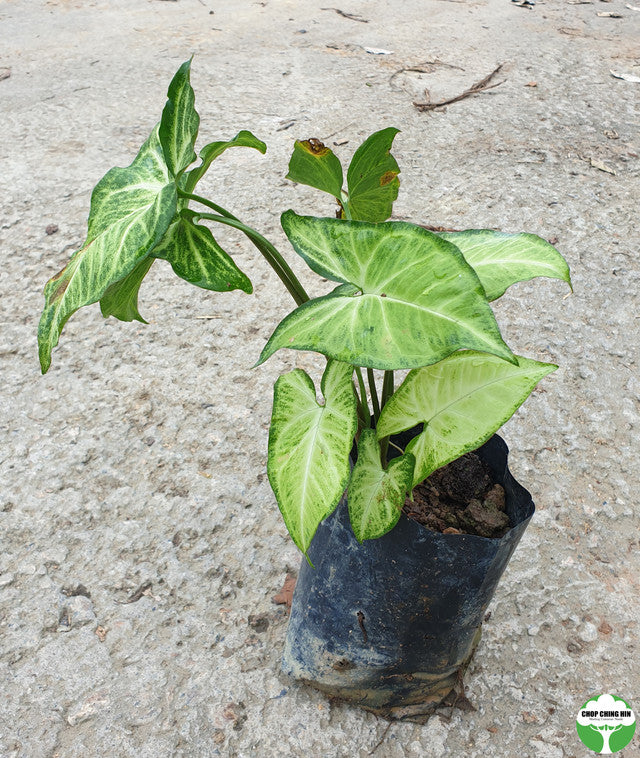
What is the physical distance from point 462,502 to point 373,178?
0.42 metres

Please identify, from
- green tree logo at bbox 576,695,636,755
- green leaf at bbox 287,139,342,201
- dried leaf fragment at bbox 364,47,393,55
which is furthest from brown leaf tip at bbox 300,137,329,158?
dried leaf fragment at bbox 364,47,393,55

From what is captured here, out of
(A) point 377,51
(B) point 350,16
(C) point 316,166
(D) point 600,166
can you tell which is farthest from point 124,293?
(B) point 350,16

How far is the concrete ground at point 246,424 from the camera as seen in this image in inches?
40.8

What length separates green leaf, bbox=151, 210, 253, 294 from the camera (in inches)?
26.3

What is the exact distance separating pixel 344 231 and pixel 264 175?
5.39 ft

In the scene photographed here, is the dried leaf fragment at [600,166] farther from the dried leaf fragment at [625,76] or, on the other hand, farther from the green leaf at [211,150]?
the green leaf at [211,150]

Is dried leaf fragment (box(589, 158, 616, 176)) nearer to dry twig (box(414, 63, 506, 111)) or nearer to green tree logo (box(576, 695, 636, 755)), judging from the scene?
dry twig (box(414, 63, 506, 111))

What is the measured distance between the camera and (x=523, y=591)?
1188 mm

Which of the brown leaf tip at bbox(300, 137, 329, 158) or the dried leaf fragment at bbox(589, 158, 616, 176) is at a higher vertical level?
the brown leaf tip at bbox(300, 137, 329, 158)

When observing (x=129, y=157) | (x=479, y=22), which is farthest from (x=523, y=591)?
(x=479, y=22)

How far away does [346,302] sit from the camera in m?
0.64

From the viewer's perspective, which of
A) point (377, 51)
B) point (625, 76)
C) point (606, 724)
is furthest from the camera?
point (377, 51)

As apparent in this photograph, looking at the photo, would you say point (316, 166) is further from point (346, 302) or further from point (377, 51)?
point (377, 51)

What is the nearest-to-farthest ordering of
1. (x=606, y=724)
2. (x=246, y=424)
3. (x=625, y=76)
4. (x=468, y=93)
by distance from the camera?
(x=606, y=724)
(x=246, y=424)
(x=468, y=93)
(x=625, y=76)
